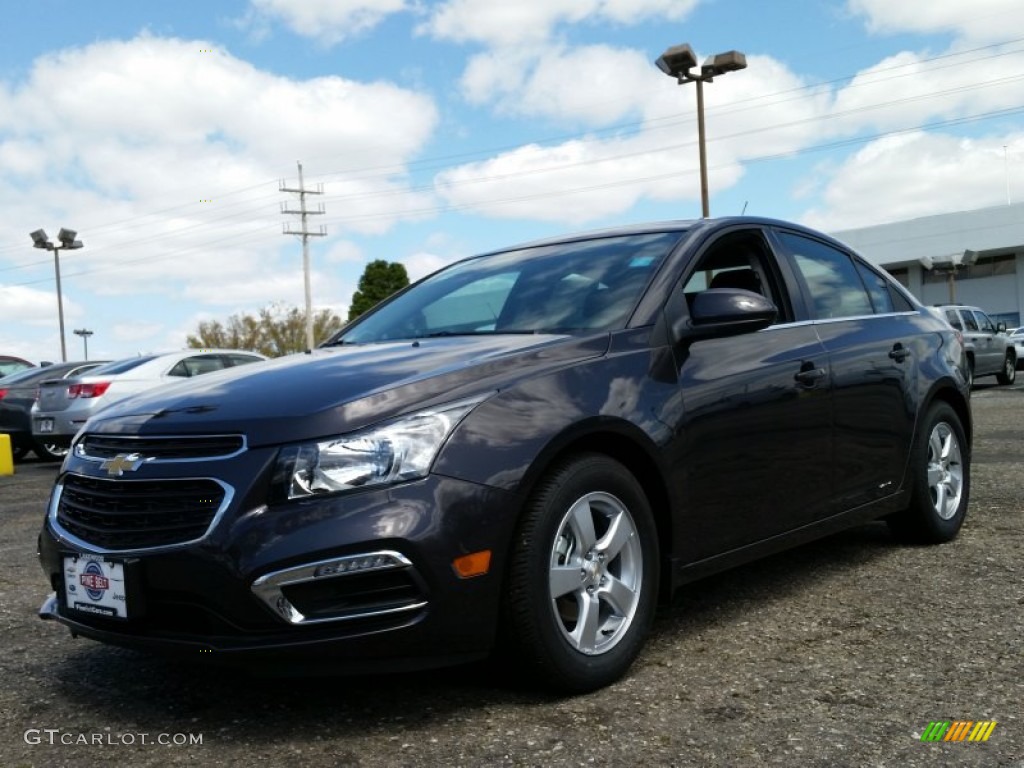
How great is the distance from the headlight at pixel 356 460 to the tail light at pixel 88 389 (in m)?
9.93

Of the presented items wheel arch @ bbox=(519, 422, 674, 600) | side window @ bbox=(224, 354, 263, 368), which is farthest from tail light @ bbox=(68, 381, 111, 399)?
wheel arch @ bbox=(519, 422, 674, 600)

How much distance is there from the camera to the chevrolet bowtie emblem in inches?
118

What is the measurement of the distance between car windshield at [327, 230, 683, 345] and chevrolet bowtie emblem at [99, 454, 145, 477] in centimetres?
131

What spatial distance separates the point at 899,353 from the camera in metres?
4.82

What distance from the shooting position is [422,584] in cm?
278

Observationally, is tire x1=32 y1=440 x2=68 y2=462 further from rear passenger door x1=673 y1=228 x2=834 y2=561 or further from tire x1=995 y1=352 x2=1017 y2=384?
tire x1=995 y1=352 x2=1017 y2=384

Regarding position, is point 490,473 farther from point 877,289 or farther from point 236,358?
point 236,358

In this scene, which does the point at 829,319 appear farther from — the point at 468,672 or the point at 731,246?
the point at 468,672

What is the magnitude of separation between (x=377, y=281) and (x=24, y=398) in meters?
44.6

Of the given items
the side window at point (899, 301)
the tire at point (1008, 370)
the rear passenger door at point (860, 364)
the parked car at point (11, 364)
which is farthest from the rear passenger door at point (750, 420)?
the tire at point (1008, 370)

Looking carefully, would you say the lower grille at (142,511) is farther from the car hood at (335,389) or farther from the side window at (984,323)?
the side window at (984,323)

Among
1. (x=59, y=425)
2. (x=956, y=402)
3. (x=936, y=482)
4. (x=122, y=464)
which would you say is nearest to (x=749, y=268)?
(x=936, y=482)

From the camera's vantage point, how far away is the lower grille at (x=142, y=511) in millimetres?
2818

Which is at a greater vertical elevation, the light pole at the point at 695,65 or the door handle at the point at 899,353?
the light pole at the point at 695,65
